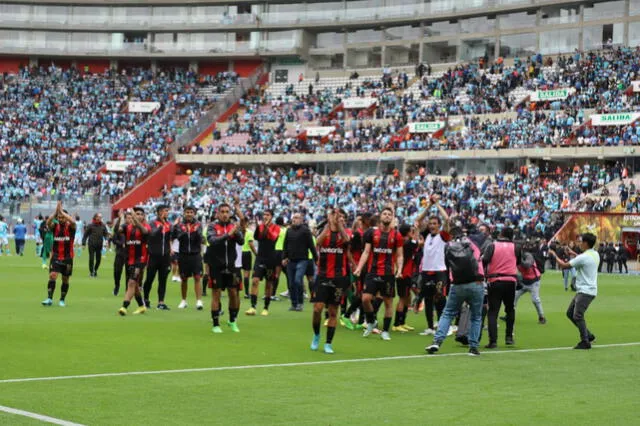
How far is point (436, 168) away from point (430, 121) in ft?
15.5

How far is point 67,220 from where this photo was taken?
19703mm

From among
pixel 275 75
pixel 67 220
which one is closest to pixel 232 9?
pixel 275 75

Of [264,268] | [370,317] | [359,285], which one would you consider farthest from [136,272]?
[370,317]

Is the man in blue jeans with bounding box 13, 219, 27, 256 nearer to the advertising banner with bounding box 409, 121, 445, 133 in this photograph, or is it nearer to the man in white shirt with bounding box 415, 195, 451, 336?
the man in white shirt with bounding box 415, 195, 451, 336

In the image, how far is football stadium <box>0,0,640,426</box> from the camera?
11867 millimetres

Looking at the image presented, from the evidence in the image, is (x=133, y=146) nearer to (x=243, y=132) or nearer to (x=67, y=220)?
(x=243, y=132)

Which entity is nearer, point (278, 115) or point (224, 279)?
point (224, 279)

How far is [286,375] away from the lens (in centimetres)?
1227

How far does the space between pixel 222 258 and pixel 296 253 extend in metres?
4.08

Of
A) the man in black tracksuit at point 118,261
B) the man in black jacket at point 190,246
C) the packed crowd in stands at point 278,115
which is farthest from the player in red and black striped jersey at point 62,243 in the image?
the packed crowd in stands at point 278,115

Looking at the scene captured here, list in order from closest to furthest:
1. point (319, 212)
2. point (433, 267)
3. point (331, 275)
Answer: point (331, 275) < point (433, 267) < point (319, 212)

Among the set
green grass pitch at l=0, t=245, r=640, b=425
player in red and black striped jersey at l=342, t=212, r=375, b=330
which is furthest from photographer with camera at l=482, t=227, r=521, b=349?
player in red and black striped jersey at l=342, t=212, r=375, b=330

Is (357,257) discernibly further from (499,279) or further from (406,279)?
(499,279)

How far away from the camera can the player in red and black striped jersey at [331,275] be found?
47.1ft
